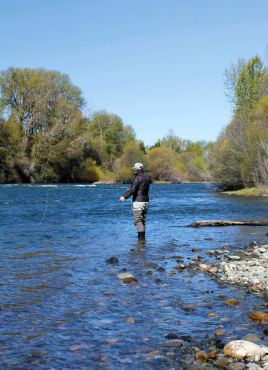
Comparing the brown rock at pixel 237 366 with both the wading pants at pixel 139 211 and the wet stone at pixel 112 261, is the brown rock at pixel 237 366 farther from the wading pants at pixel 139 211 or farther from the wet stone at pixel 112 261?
the wading pants at pixel 139 211

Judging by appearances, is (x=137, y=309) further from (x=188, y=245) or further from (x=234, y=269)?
(x=188, y=245)

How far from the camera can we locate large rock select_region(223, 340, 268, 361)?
5441mm

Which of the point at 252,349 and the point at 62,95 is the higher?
the point at 62,95

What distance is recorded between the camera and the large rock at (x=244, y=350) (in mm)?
5441

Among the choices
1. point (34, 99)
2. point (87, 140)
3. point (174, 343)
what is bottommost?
point (174, 343)

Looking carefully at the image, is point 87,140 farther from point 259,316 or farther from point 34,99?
point 259,316

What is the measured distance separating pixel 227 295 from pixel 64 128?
6934cm

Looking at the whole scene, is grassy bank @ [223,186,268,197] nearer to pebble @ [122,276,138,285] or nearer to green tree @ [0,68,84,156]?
pebble @ [122,276,138,285]

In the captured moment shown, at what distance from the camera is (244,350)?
18.0ft

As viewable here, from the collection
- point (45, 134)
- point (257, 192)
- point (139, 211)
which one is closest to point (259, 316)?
point (139, 211)

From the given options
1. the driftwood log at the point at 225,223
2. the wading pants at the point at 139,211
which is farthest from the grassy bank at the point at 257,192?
the wading pants at the point at 139,211

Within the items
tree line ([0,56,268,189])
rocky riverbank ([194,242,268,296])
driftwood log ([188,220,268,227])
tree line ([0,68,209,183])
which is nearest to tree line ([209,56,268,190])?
tree line ([0,56,268,189])

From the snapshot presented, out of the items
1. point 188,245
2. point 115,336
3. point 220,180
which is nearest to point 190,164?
point 220,180

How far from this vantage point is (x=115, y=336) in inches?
248
